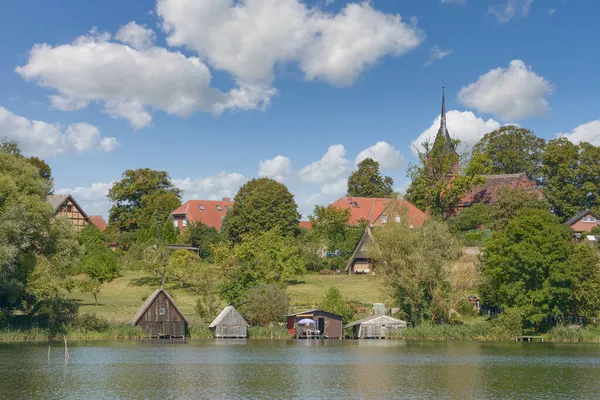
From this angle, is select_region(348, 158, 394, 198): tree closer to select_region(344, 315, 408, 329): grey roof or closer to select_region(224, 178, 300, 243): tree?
select_region(224, 178, 300, 243): tree

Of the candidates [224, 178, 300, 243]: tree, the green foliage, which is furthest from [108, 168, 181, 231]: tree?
the green foliage

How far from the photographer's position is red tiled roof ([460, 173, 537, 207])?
122688mm

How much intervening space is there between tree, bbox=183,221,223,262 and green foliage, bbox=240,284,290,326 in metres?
32.5

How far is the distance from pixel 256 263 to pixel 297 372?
36.5m

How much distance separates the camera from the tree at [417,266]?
72.4m

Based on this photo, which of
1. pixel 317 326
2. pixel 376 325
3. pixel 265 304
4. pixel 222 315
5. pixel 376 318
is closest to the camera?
pixel 222 315

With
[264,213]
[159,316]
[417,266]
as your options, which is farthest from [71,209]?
[417,266]

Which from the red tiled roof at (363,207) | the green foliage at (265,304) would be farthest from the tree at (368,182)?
the green foliage at (265,304)

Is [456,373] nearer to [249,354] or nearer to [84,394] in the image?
[249,354]

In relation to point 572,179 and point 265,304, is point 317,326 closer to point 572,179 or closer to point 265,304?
point 265,304

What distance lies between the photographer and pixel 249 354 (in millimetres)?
56031

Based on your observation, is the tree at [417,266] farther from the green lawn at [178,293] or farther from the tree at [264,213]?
the tree at [264,213]

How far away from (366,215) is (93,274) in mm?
49481

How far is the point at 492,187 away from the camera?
124875 millimetres
